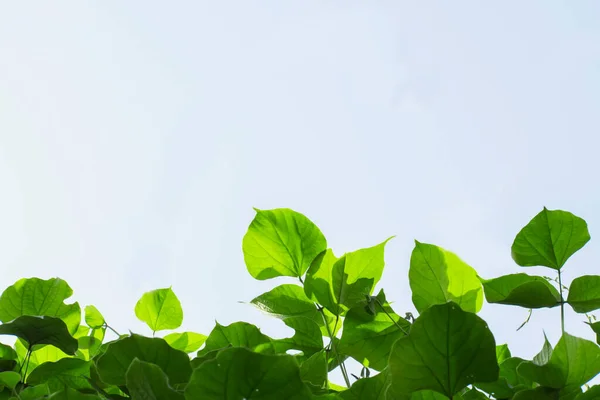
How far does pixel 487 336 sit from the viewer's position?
17.5 inches

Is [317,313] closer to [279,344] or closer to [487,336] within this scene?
[279,344]

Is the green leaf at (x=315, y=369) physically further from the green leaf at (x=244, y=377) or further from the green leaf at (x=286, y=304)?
the green leaf at (x=244, y=377)

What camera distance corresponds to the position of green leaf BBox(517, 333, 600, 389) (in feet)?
1.67

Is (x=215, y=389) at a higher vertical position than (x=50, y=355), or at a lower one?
lower

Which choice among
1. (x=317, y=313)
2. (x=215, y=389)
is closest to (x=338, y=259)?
(x=317, y=313)

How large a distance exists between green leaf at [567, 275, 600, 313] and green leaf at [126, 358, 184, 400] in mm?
414

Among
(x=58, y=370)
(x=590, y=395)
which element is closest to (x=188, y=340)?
(x=58, y=370)

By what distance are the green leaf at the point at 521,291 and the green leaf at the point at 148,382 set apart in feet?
1.13

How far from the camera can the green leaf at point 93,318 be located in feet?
2.68

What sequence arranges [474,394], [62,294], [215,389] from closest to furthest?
1. [215,389]
2. [474,394]
3. [62,294]

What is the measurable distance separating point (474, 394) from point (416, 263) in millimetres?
144

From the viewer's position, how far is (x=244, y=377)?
0.38 m

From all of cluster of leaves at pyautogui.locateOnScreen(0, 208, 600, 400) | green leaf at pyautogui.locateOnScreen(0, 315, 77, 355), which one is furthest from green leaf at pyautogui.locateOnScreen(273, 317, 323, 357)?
green leaf at pyautogui.locateOnScreen(0, 315, 77, 355)

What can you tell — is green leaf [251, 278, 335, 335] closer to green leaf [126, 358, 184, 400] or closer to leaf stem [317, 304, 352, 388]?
leaf stem [317, 304, 352, 388]
